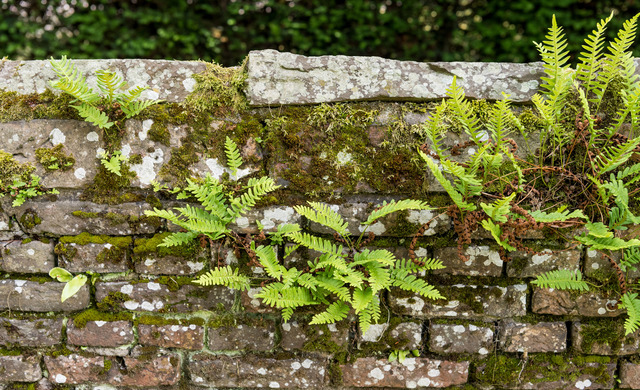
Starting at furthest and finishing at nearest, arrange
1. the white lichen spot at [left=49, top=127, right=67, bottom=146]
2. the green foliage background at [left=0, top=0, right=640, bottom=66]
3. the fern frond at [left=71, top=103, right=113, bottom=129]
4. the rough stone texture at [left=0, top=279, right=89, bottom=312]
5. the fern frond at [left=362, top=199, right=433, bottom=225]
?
the green foliage background at [left=0, top=0, right=640, bottom=66] < the rough stone texture at [left=0, top=279, right=89, bottom=312] < the white lichen spot at [left=49, top=127, right=67, bottom=146] < the fern frond at [left=71, top=103, right=113, bottom=129] < the fern frond at [left=362, top=199, right=433, bottom=225]

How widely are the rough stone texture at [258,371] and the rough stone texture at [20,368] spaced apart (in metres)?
0.76

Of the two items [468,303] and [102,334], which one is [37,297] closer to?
[102,334]

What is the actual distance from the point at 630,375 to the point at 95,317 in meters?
2.62

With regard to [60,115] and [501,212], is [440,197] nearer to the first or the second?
[501,212]

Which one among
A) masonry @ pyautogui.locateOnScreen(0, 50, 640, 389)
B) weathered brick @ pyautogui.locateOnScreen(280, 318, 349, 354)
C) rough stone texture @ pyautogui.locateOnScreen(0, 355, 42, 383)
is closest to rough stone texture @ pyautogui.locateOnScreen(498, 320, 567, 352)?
masonry @ pyautogui.locateOnScreen(0, 50, 640, 389)

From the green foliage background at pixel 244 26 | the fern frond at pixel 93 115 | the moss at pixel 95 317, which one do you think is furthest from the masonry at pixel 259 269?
the green foliage background at pixel 244 26

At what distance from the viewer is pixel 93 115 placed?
1699 mm

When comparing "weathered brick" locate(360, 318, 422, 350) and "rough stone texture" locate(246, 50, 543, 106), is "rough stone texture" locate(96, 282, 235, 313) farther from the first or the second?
"rough stone texture" locate(246, 50, 543, 106)

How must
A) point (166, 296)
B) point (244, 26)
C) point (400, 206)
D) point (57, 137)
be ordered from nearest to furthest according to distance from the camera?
1. point (400, 206)
2. point (57, 137)
3. point (166, 296)
4. point (244, 26)

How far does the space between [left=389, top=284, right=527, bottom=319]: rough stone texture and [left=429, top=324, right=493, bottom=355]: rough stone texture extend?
0.05 meters

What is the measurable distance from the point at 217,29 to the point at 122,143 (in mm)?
3072

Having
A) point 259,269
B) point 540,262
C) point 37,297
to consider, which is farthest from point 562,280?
point 37,297

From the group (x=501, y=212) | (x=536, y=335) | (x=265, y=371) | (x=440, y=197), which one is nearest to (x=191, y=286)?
(x=265, y=371)

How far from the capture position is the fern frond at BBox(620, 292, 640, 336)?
1681mm
